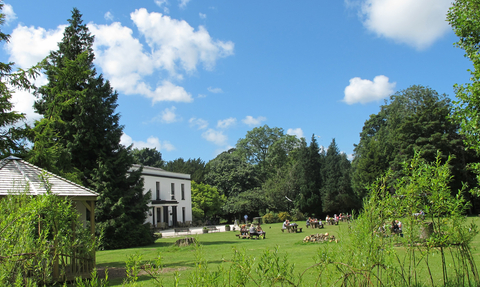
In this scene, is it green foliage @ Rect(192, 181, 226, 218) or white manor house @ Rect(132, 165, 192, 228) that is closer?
white manor house @ Rect(132, 165, 192, 228)

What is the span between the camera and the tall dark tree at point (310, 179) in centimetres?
4241

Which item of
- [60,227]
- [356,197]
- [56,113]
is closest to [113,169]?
[56,113]

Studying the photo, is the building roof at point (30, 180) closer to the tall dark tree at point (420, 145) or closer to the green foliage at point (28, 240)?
the green foliage at point (28, 240)

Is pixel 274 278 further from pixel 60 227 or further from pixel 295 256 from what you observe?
pixel 295 256

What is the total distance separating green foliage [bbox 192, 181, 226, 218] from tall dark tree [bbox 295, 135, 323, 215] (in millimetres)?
12146

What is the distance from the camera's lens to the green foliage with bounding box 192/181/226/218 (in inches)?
A: 1868

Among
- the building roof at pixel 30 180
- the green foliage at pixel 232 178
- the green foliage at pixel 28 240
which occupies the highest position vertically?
the green foliage at pixel 232 178

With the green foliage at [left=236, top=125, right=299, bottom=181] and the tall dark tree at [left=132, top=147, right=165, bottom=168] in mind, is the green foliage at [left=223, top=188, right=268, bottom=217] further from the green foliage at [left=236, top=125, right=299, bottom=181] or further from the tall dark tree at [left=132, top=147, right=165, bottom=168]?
the tall dark tree at [left=132, top=147, right=165, bottom=168]

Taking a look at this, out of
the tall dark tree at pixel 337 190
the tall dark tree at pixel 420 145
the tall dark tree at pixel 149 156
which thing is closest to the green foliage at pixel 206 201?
the tall dark tree at pixel 337 190

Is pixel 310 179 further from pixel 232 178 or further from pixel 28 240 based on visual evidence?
pixel 28 240

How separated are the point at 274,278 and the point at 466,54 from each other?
10.1 metres

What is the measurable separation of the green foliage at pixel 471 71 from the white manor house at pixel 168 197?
34324 mm

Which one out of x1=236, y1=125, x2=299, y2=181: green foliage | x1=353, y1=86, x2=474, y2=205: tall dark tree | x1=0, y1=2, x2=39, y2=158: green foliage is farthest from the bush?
x1=0, y1=2, x2=39, y2=158: green foliage

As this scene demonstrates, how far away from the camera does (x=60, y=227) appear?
5.49 m
